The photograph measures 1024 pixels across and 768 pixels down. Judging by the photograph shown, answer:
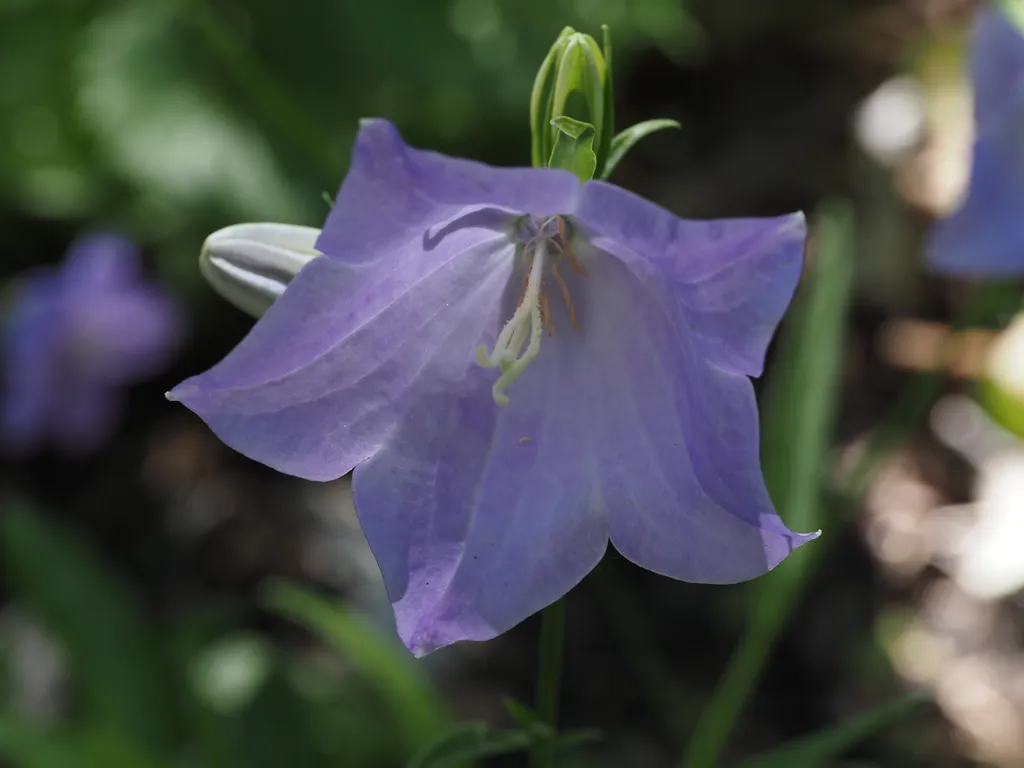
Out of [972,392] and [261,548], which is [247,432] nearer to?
[261,548]

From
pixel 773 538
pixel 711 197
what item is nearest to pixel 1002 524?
pixel 711 197

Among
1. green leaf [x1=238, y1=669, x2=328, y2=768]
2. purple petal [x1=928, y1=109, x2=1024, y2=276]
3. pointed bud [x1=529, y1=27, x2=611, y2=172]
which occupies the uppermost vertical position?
pointed bud [x1=529, y1=27, x2=611, y2=172]

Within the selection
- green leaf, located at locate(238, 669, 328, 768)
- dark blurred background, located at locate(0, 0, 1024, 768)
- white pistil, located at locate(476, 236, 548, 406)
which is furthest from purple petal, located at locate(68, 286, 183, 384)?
white pistil, located at locate(476, 236, 548, 406)

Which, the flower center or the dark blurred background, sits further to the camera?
the dark blurred background

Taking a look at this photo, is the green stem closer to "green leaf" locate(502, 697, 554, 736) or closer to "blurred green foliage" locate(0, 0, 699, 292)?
"green leaf" locate(502, 697, 554, 736)

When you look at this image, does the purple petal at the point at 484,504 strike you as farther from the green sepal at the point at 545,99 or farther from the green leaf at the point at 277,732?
the green leaf at the point at 277,732

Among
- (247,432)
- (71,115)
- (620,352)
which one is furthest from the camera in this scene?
(71,115)

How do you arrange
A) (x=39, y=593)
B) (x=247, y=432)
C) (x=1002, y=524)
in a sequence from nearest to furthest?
(x=247, y=432) < (x=39, y=593) < (x=1002, y=524)

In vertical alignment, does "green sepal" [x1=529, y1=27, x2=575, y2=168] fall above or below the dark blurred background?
above
